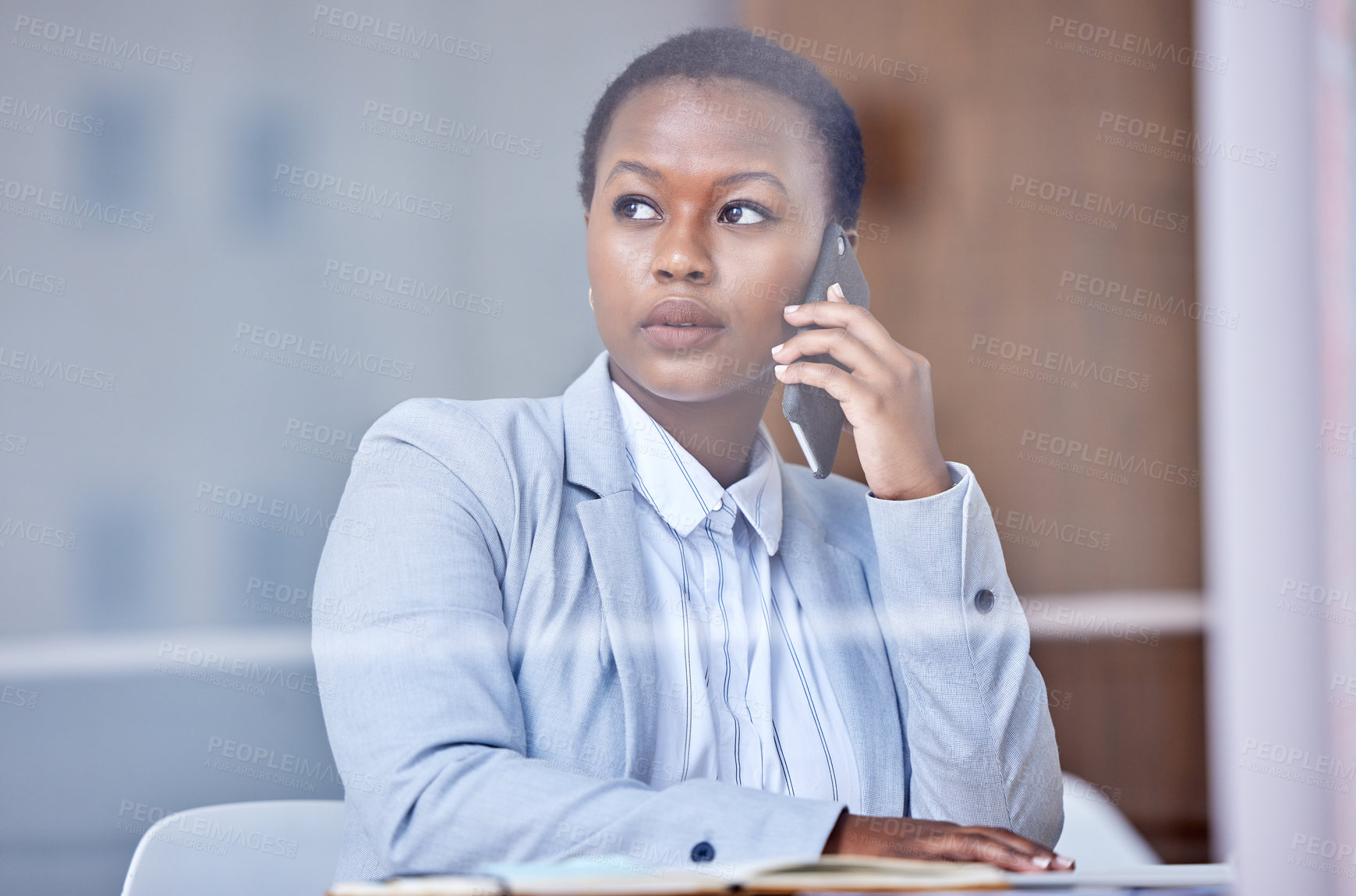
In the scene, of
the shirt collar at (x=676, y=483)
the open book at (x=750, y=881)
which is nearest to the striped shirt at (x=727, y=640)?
the shirt collar at (x=676, y=483)

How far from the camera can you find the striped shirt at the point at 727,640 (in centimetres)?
146

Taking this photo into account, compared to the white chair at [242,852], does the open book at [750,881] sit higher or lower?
higher

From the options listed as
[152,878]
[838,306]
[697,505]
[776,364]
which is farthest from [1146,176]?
[152,878]

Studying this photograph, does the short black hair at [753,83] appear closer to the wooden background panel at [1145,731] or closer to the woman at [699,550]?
the woman at [699,550]

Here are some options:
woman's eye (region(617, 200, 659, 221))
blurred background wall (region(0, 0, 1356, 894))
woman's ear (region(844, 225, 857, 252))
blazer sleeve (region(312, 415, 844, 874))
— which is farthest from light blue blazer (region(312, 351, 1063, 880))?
woman's ear (region(844, 225, 857, 252))

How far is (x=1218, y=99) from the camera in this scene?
1766 mm

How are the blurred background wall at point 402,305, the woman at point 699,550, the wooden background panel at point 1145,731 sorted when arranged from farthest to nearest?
1. the wooden background panel at point 1145,731
2. the blurred background wall at point 402,305
3. the woman at point 699,550

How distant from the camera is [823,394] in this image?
1623 millimetres

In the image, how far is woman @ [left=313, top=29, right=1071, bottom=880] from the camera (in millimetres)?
1327

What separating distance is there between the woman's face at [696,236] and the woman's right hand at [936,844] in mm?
700

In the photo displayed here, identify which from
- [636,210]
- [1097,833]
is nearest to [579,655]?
[636,210]

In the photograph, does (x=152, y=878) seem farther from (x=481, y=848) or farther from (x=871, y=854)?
(x=871, y=854)

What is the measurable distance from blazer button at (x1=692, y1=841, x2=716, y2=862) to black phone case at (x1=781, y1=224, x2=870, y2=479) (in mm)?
711

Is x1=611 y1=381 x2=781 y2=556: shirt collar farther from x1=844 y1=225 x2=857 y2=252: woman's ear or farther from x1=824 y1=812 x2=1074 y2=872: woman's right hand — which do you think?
x1=824 y1=812 x2=1074 y2=872: woman's right hand
